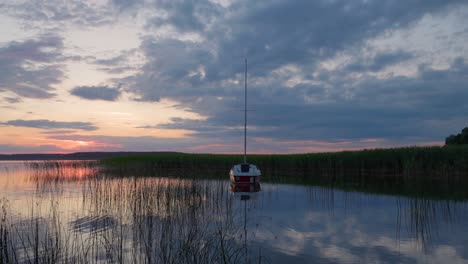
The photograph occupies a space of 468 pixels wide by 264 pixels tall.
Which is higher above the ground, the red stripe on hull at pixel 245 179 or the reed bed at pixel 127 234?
the red stripe on hull at pixel 245 179

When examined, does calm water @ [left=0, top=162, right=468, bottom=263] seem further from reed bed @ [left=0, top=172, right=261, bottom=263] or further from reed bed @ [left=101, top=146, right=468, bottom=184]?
reed bed @ [left=101, top=146, right=468, bottom=184]

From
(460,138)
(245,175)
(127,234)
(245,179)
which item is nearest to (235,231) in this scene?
(127,234)

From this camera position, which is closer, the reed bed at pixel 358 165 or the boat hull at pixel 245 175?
the boat hull at pixel 245 175

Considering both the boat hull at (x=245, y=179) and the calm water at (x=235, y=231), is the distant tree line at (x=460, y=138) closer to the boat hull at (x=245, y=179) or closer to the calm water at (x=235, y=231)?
the boat hull at (x=245, y=179)

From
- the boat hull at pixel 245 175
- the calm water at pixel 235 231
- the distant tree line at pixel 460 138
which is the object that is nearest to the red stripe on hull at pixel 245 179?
the boat hull at pixel 245 175

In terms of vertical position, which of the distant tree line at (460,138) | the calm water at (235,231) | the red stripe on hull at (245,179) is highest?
the distant tree line at (460,138)

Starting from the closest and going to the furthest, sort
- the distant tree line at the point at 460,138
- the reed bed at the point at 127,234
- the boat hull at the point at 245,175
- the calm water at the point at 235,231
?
the reed bed at the point at 127,234
the calm water at the point at 235,231
the boat hull at the point at 245,175
the distant tree line at the point at 460,138

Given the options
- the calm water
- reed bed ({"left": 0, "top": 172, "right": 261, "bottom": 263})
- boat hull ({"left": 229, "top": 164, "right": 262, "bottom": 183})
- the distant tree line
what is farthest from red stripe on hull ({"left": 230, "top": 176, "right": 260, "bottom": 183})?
the distant tree line

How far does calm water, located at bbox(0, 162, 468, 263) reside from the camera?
27.3 feet

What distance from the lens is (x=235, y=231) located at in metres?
10.5

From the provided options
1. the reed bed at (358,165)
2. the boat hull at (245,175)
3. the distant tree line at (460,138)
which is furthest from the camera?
the distant tree line at (460,138)

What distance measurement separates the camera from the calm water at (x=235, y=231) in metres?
8.33

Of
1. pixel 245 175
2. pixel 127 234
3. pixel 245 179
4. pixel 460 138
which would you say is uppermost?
pixel 460 138

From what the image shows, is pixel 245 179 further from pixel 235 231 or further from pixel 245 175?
pixel 235 231
